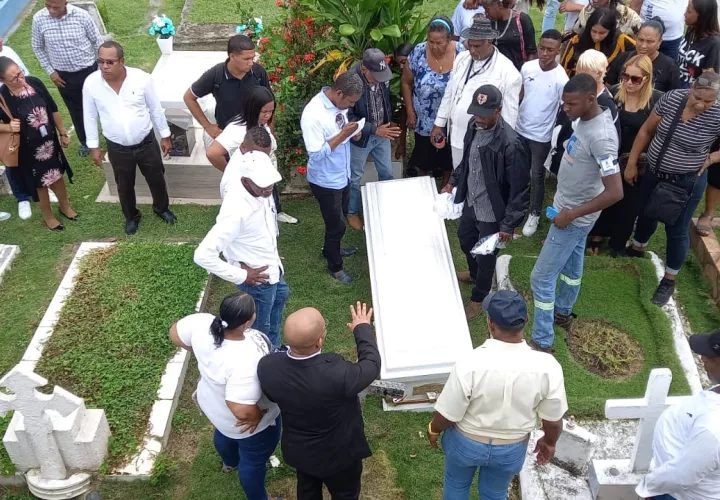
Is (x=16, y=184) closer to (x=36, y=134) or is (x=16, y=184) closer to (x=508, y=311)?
(x=36, y=134)

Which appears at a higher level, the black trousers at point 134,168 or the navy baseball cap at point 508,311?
the navy baseball cap at point 508,311

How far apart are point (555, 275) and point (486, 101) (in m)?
1.32

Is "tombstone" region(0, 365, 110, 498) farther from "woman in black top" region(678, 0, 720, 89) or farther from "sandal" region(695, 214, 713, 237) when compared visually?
"woman in black top" region(678, 0, 720, 89)

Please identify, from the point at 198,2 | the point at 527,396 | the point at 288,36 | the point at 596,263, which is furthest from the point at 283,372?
the point at 198,2

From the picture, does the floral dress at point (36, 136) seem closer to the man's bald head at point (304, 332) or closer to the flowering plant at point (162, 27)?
the flowering plant at point (162, 27)

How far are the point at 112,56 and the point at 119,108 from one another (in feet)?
1.48

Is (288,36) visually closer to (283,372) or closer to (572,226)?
(572,226)

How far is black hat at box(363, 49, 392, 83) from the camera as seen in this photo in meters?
5.24

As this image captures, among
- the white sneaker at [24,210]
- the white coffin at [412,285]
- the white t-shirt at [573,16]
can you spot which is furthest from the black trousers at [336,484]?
the white t-shirt at [573,16]

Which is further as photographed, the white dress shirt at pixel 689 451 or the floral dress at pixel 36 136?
the floral dress at pixel 36 136

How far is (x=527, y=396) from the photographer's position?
3.03m

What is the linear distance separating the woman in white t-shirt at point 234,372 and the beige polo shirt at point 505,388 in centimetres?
95

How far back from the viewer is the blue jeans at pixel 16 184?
19.6 feet

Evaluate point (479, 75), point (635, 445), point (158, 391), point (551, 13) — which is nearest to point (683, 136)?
point (479, 75)
